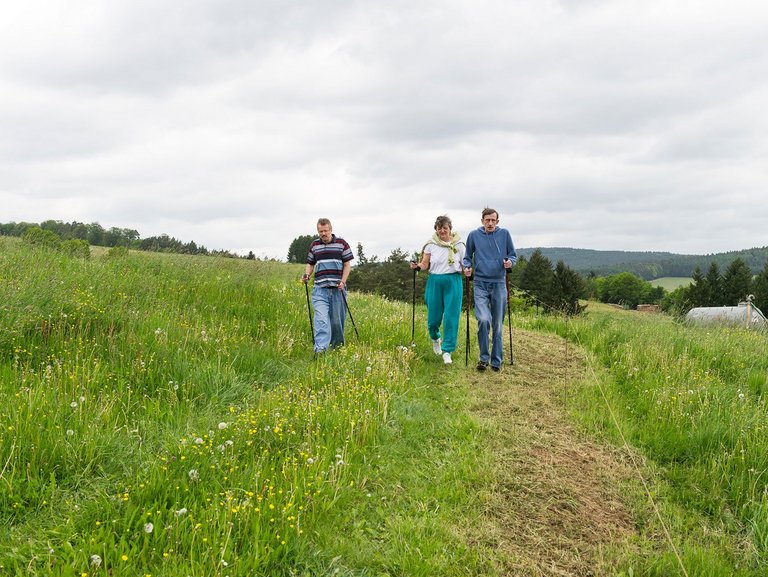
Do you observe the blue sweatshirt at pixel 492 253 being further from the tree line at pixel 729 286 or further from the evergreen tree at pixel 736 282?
the evergreen tree at pixel 736 282

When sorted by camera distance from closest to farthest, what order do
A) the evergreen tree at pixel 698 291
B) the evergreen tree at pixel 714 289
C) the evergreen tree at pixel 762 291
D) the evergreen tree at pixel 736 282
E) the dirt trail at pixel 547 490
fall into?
the dirt trail at pixel 547 490
the evergreen tree at pixel 762 291
the evergreen tree at pixel 736 282
the evergreen tree at pixel 714 289
the evergreen tree at pixel 698 291

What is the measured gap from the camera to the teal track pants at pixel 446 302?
8.45m

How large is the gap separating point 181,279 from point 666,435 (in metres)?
9.26

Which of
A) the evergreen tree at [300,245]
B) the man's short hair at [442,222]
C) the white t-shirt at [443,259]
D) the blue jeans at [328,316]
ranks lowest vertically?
the blue jeans at [328,316]

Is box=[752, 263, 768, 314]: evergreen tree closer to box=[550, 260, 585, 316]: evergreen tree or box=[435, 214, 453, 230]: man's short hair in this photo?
box=[550, 260, 585, 316]: evergreen tree

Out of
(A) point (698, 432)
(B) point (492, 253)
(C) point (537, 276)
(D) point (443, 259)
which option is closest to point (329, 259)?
(D) point (443, 259)

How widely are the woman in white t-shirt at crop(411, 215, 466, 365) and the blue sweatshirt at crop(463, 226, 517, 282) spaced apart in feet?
0.86

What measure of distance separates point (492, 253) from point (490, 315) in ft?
3.45

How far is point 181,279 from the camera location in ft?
34.7

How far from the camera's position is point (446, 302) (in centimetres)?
854

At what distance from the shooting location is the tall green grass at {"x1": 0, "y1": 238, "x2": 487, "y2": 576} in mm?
3197

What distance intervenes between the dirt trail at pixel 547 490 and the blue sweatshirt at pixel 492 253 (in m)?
2.01

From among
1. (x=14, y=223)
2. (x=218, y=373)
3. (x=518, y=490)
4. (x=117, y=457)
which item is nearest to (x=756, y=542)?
(x=518, y=490)

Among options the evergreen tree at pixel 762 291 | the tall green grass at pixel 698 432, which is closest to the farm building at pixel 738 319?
the tall green grass at pixel 698 432
